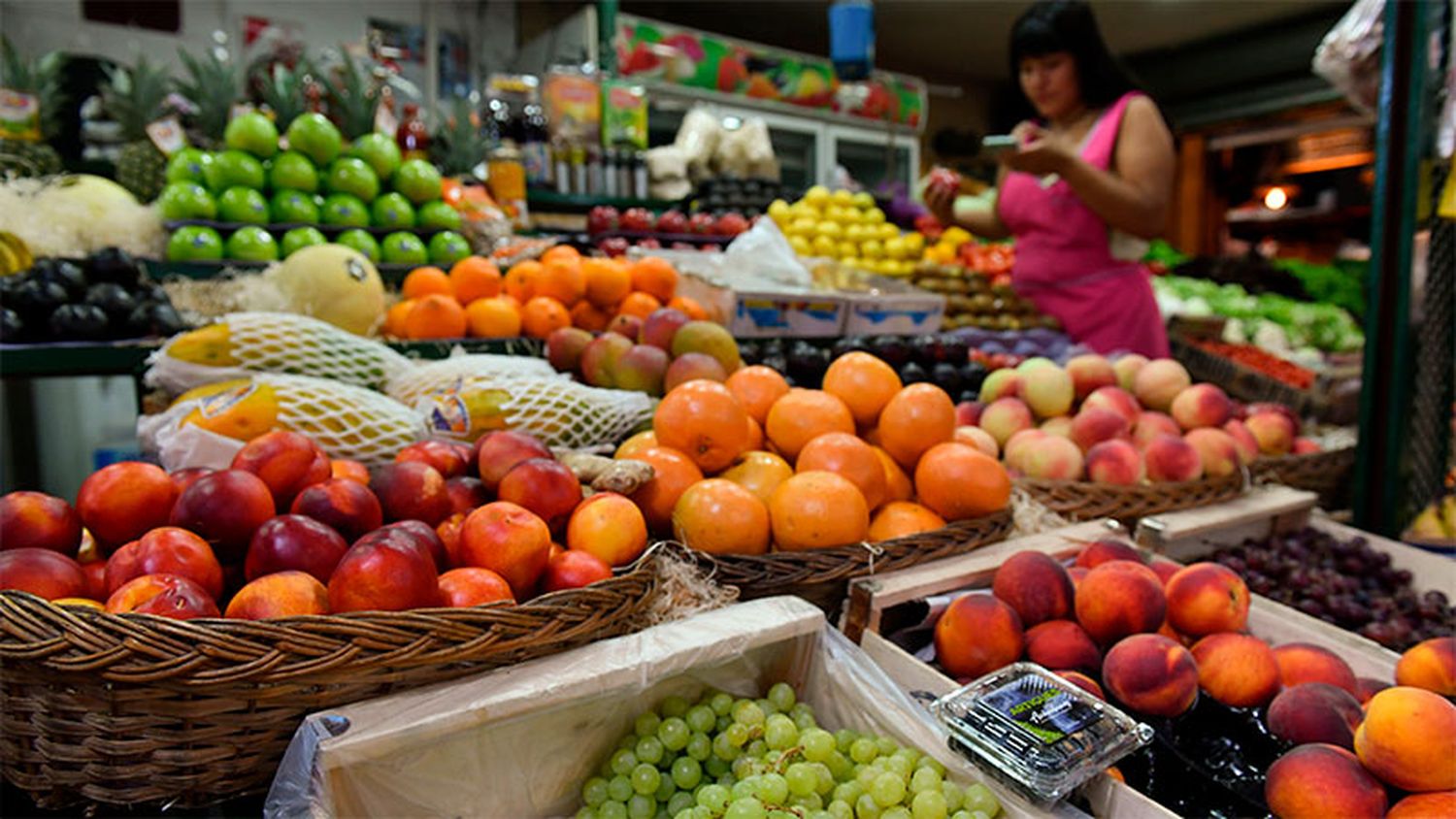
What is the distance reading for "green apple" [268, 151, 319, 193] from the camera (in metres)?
2.96

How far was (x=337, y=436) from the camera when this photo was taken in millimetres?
1548

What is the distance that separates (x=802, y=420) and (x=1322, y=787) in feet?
3.00

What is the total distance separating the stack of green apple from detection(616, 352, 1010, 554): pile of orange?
193 cm

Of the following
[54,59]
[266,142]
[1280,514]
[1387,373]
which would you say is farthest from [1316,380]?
[54,59]

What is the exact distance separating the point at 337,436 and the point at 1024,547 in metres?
1.29

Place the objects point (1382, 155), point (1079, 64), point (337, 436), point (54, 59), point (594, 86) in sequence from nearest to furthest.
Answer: point (337, 436), point (1382, 155), point (1079, 64), point (54, 59), point (594, 86)

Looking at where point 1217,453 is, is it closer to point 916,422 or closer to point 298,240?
point 916,422

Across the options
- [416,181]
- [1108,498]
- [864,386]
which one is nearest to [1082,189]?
[1108,498]

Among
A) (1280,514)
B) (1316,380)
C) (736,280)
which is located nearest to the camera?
(1280,514)

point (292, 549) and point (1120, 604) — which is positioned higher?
point (292, 549)

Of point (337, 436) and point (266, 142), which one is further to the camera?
point (266, 142)

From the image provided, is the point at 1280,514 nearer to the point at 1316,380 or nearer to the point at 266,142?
the point at 1316,380

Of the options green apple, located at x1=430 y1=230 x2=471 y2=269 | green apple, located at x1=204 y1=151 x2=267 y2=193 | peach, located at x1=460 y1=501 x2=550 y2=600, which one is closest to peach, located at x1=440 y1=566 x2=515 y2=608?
peach, located at x1=460 y1=501 x2=550 y2=600

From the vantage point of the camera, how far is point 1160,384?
2.23m
